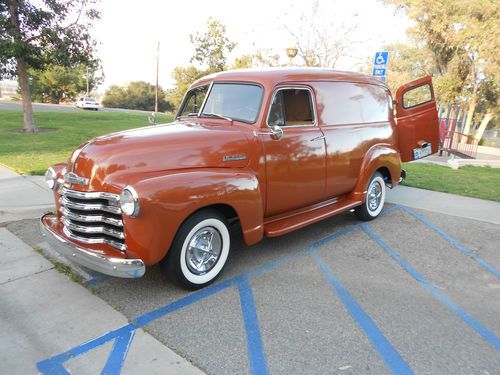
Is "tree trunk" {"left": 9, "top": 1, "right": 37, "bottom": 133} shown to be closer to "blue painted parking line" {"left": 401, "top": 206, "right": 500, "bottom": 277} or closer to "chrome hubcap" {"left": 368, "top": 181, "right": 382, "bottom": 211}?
"chrome hubcap" {"left": 368, "top": 181, "right": 382, "bottom": 211}

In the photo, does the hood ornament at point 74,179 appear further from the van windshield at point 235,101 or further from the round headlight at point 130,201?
the van windshield at point 235,101

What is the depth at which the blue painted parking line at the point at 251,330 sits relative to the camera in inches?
112

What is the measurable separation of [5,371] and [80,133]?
12179 millimetres

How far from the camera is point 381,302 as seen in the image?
3.75 m

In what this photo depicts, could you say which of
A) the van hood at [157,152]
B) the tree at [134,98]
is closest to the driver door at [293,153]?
the van hood at [157,152]

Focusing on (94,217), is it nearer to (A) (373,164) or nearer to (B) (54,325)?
(B) (54,325)

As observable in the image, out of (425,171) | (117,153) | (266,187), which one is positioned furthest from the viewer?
(425,171)

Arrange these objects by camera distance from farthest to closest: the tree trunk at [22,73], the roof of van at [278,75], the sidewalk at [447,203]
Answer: the tree trunk at [22,73], the sidewalk at [447,203], the roof of van at [278,75]

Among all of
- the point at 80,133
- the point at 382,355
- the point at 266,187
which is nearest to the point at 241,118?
the point at 266,187

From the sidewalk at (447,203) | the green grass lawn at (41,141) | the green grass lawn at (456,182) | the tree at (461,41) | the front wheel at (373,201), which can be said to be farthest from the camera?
the tree at (461,41)

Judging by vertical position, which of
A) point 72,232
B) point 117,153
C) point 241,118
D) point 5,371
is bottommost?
point 5,371

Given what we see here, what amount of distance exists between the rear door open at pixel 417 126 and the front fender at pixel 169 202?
3994 millimetres

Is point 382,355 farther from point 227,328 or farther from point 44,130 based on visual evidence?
point 44,130

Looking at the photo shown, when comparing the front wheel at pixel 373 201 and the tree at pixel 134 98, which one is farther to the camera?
the tree at pixel 134 98
